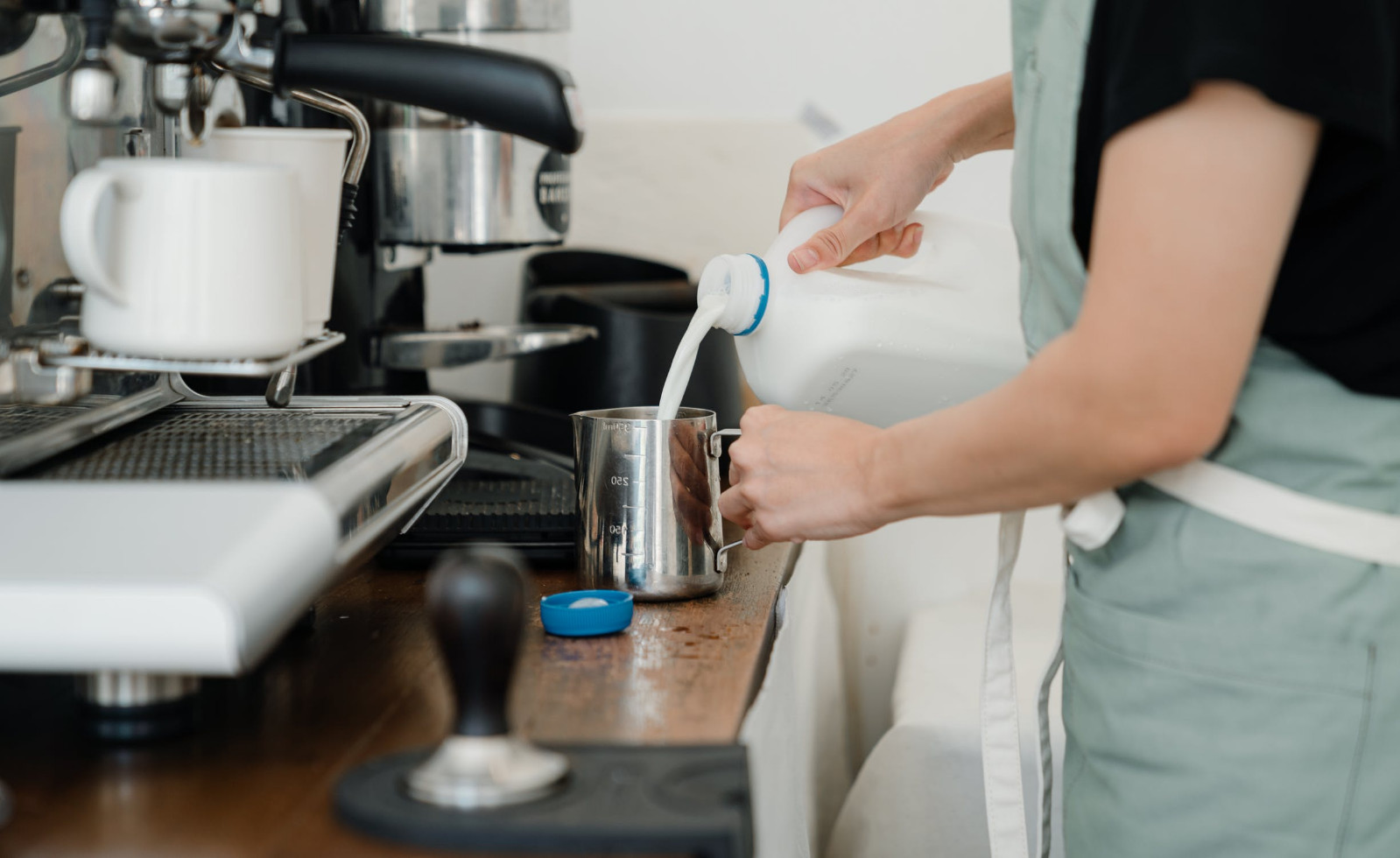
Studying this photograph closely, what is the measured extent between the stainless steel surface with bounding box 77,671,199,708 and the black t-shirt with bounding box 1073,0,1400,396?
0.50m

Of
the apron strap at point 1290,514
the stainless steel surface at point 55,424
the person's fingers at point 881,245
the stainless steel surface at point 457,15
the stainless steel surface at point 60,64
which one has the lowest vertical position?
the apron strap at point 1290,514

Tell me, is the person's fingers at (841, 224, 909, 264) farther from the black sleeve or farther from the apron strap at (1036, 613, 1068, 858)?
the black sleeve

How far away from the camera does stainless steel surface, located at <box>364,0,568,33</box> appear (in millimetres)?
1202

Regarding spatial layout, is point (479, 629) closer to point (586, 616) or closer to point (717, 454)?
point (586, 616)

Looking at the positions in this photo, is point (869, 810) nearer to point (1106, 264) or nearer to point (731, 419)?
point (731, 419)

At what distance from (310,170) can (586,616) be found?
31cm

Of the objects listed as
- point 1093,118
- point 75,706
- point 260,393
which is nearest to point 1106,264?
point 1093,118

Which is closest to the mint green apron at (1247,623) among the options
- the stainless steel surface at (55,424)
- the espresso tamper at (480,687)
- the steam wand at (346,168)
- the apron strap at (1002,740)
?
the apron strap at (1002,740)

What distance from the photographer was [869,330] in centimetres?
87

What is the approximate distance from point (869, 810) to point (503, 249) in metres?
0.65

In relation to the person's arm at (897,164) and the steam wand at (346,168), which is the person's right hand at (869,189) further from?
the steam wand at (346,168)

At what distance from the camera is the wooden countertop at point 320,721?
526mm

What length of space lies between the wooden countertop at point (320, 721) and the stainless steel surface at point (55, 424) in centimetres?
12

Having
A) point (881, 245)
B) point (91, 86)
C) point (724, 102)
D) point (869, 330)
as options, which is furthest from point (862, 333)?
point (724, 102)
